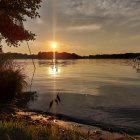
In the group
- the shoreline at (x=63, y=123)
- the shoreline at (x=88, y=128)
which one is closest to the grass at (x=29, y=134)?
the shoreline at (x=63, y=123)

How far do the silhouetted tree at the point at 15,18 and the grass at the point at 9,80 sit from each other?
1.54m

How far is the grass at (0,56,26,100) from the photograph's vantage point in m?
22.3

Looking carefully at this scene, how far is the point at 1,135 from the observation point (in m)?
9.39

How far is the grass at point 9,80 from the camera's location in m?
22.3

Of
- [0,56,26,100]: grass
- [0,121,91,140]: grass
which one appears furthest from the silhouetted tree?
[0,121,91,140]: grass

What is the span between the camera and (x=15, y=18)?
23953 mm

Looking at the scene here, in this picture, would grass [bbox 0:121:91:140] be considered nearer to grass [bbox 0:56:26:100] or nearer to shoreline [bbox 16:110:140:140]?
shoreline [bbox 16:110:140:140]

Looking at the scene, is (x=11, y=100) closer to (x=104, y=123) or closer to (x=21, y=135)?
(x=104, y=123)

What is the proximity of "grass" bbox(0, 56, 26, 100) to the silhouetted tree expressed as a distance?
1.54m

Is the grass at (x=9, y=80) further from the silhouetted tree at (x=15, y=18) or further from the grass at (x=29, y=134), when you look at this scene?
the grass at (x=29, y=134)

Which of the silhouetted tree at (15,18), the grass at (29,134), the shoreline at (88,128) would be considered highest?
the silhouetted tree at (15,18)

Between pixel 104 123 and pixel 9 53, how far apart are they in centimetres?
1066

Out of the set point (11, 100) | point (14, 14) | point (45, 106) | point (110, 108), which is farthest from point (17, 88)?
point (110, 108)

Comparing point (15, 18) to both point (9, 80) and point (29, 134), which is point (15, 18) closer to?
point (9, 80)
